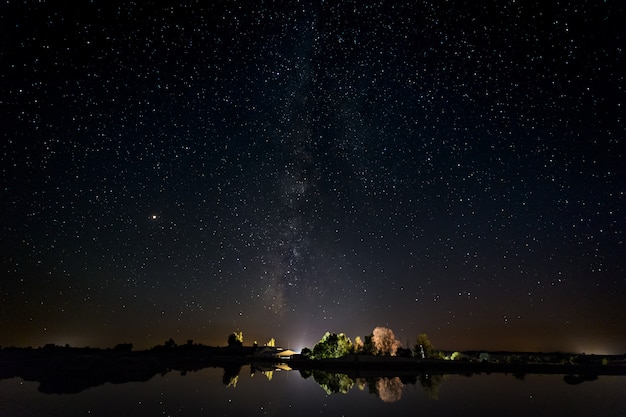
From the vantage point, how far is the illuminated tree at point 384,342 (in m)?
68.1

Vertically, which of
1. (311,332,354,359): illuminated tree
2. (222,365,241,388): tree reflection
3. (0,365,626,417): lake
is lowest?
(222,365,241,388): tree reflection

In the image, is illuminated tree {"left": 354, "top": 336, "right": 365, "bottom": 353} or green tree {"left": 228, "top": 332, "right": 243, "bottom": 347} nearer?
illuminated tree {"left": 354, "top": 336, "right": 365, "bottom": 353}

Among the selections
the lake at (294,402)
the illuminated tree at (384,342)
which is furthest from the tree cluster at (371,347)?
the lake at (294,402)

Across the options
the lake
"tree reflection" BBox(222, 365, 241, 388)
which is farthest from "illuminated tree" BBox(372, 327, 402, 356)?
the lake

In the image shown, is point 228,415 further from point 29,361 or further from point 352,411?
point 29,361

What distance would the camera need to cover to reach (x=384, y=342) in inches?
2712

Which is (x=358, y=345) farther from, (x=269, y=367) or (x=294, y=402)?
(x=294, y=402)

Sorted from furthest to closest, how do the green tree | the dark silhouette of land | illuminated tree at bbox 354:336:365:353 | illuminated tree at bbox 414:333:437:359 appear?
the green tree
illuminated tree at bbox 354:336:365:353
illuminated tree at bbox 414:333:437:359
the dark silhouette of land

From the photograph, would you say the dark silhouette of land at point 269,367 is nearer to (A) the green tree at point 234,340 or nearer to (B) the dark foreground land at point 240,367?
(B) the dark foreground land at point 240,367

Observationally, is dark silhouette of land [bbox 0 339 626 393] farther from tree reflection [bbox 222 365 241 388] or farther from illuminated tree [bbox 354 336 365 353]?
illuminated tree [bbox 354 336 365 353]

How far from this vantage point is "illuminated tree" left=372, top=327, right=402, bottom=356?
68125 millimetres

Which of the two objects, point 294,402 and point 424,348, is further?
point 424,348

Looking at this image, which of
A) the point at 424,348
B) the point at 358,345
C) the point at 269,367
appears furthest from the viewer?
the point at 358,345

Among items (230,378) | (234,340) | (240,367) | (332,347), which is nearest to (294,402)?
(230,378)
